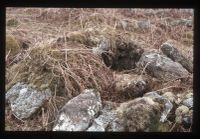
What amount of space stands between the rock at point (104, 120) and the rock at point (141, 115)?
8 cm

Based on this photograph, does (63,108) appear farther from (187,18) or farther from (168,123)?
(187,18)

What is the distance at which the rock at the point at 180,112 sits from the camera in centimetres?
340

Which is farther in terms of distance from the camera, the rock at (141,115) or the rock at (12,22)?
the rock at (12,22)

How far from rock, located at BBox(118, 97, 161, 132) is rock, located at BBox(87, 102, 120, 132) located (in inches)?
3.3

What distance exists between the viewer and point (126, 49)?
138 inches

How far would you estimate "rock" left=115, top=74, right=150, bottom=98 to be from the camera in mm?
3418

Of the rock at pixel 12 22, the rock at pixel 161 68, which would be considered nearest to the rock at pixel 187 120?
the rock at pixel 161 68

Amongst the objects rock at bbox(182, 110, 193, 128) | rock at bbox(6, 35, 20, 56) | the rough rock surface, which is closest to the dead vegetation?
rock at bbox(6, 35, 20, 56)

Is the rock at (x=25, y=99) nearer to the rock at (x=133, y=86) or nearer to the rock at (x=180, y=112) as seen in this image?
the rock at (x=133, y=86)

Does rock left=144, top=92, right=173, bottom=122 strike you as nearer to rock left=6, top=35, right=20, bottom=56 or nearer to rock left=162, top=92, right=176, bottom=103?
rock left=162, top=92, right=176, bottom=103

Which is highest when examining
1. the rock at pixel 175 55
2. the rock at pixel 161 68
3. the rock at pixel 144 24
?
the rock at pixel 144 24
